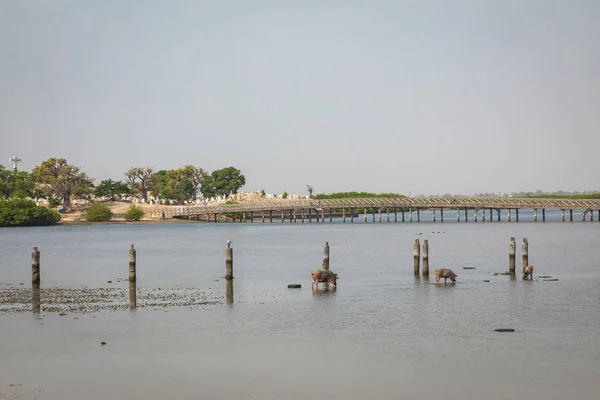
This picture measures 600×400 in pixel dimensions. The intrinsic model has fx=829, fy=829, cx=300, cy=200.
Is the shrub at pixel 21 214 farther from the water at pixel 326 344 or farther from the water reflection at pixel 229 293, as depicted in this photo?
the water reflection at pixel 229 293

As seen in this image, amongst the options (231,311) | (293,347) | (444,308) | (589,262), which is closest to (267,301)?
(231,311)

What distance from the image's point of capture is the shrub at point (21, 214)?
555ft

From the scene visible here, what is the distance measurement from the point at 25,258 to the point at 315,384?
54250 mm

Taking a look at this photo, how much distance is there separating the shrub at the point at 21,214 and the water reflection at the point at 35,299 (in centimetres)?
13325

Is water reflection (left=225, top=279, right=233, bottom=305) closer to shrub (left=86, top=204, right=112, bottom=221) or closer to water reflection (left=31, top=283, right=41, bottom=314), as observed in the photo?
water reflection (left=31, top=283, right=41, bottom=314)

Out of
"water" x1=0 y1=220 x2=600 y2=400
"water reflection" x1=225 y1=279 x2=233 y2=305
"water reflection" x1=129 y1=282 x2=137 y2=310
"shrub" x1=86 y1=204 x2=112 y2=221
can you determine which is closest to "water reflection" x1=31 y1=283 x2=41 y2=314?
"water" x1=0 y1=220 x2=600 y2=400

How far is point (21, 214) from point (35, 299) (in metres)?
139

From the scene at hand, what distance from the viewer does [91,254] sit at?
76.8 meters

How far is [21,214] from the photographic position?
559 feet

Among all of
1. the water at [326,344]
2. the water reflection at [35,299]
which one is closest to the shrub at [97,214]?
the water at [326,344]

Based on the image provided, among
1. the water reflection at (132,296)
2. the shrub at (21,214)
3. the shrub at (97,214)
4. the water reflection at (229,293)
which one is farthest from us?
the shrub at (97,214)

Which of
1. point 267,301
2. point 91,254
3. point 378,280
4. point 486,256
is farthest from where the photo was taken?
point 91,254

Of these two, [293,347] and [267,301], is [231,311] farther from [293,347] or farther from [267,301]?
[293,347]

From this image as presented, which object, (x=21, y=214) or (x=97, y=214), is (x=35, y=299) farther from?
(x=97, y=214)
